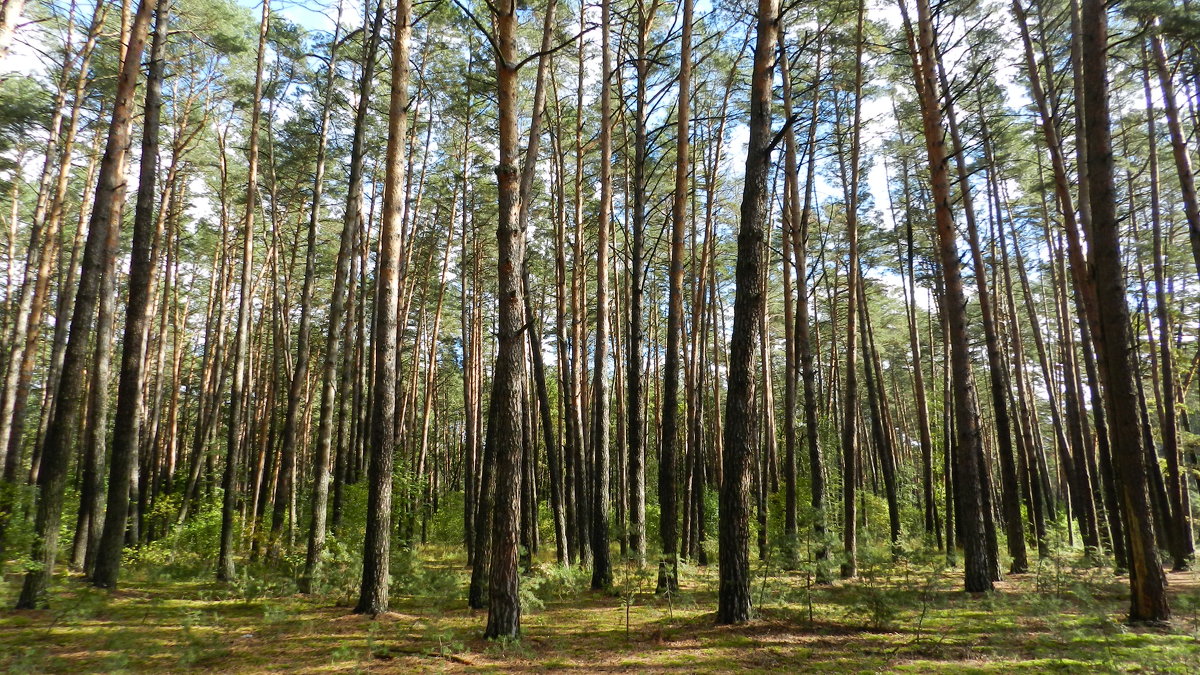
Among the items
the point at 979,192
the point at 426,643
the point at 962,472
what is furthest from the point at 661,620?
the point at 979,192

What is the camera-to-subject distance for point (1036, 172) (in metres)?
16.3

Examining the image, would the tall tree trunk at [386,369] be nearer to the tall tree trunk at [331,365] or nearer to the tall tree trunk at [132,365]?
the tall tree trunk at [331,365]

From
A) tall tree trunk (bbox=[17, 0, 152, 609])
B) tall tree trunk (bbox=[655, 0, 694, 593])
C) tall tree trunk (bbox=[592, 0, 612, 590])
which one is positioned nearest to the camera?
tall tree trunk (bbox=[17, 0, 152, 609])

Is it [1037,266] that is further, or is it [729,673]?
[1037,266]

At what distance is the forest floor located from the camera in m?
5.17

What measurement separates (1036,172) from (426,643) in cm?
1917

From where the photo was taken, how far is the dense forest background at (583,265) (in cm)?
678

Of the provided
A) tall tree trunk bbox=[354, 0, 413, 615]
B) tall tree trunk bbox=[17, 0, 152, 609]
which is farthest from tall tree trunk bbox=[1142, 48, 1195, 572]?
tall tree trunk bbox=[17, 0, 152, 609]

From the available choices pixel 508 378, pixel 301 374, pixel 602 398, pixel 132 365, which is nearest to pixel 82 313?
pixel 132 365

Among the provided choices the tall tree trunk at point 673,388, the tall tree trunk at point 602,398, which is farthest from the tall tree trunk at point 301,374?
the tall tree trunk at point 673,388

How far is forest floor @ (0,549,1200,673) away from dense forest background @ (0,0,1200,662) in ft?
1.35

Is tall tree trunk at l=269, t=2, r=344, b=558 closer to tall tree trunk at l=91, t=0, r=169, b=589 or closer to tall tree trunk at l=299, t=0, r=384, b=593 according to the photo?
tall tree trunk at l=299, t=0, r=384, b=593

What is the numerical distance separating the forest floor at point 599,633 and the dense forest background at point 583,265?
411mm

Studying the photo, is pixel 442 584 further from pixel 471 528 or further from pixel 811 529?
pixel 471 528
